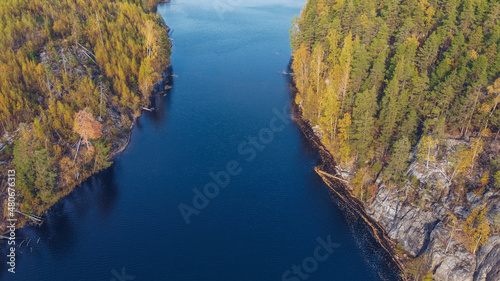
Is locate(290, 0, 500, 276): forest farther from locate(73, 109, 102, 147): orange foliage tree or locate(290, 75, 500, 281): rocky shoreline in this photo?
locate(73, 109, 102, 147): orange foliage tree

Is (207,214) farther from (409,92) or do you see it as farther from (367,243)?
(409,92)

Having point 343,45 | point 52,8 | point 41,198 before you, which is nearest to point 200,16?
point 52,8

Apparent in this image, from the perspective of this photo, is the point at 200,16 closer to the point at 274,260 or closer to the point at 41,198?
the point at 41,198

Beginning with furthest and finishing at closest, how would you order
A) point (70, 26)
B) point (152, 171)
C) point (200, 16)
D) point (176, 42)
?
point (200, 16)
point (176, 42)
point (70, 26)
point (152, 171)

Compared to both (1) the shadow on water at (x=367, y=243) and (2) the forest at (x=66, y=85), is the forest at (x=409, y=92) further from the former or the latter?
(2) the forest at (x=66, y=85)

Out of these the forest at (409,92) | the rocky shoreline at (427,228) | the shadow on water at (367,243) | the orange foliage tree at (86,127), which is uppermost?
the forest at (409,92)

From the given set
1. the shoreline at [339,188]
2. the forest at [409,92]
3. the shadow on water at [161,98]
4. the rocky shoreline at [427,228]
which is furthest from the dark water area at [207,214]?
the forest at [409,92]

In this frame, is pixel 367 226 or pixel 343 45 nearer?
pixel 367 226
